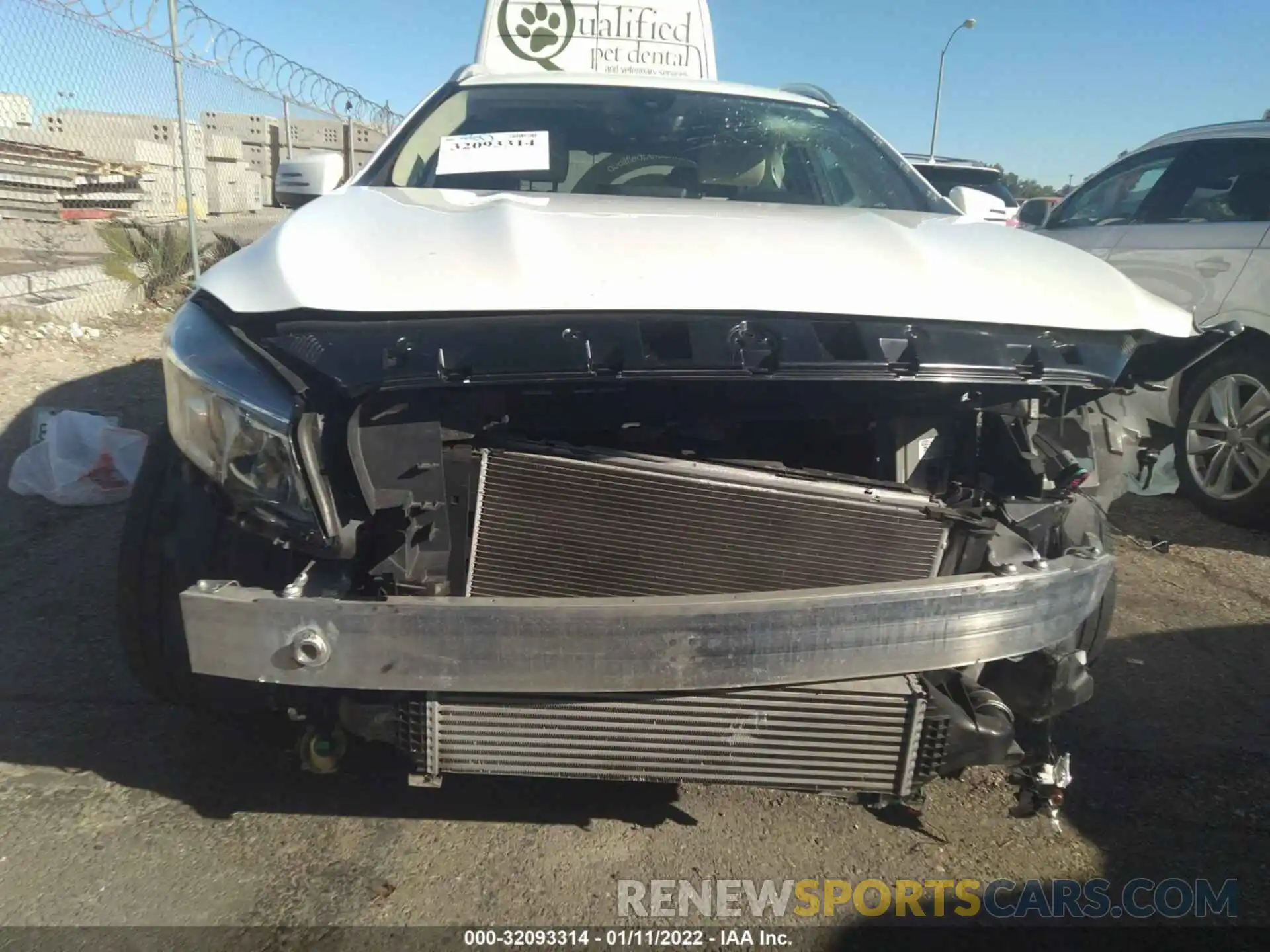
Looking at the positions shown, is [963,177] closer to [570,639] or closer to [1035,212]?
[1035,212]

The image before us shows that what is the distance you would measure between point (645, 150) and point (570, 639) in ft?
7.14

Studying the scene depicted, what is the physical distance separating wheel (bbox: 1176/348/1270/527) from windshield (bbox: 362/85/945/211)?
7.25 feet

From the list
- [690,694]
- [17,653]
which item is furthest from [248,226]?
[690,694]

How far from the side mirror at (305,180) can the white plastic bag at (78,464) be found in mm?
1581

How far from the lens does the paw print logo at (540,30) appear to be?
5344 millimetres

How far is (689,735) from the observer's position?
5.80 ft

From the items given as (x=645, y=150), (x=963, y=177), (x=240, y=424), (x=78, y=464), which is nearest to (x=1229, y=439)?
(x=963, y=177)

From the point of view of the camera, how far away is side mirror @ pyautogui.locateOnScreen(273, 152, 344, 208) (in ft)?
9.84

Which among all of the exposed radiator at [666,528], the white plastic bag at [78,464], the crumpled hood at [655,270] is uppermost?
the crumpled hood at [655,270]

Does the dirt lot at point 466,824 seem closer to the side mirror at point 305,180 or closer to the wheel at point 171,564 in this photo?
the wheel at point 171,564

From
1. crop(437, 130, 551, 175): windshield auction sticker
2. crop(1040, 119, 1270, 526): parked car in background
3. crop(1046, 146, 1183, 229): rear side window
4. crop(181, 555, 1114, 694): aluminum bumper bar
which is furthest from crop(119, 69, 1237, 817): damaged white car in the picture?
crop(1046, 146, 1183, 229): rear side window

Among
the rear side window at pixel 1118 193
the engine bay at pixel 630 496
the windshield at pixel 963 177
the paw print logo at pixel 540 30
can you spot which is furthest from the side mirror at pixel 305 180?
the rear side window at pixel 1118 193

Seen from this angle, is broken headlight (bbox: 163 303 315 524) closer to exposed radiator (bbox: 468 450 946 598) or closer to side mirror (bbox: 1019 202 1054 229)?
exposed radiator (bbox: 468 450 946 598)

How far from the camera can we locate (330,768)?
1.96 m
